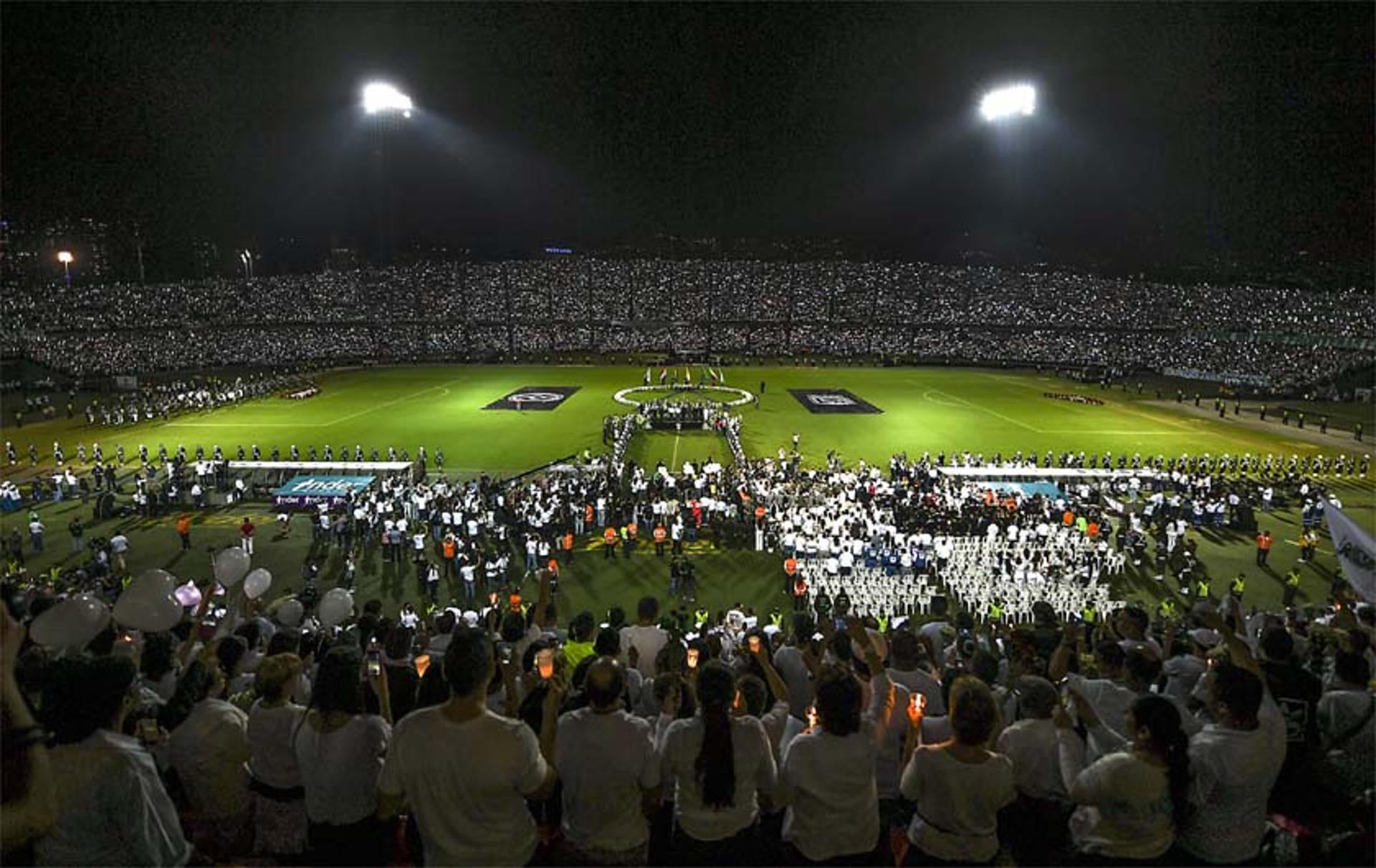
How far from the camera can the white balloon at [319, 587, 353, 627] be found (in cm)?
703

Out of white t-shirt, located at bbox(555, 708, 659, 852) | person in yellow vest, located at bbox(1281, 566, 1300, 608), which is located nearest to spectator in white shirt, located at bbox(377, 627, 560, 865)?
white t-shirt, located at bbox(555, 708, 659, 852)

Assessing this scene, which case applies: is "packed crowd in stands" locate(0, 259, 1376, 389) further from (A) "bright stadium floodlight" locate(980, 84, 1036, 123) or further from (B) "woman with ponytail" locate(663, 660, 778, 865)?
(B) "woman with ponytail" locate(663, 660, 778, 865)

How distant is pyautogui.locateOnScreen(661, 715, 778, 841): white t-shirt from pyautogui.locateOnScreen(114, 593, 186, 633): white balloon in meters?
4.46

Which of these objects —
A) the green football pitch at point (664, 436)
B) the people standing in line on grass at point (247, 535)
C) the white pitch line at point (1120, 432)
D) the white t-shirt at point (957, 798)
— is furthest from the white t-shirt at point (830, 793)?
the white pitch line at point (1120, 432)

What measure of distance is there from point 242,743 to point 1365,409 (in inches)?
2478

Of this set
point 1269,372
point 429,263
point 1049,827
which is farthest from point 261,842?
point 429,263

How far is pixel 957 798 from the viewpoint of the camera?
158 inches

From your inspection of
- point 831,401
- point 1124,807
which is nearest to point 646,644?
point 1124,807

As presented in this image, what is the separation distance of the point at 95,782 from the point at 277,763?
1.19 meters

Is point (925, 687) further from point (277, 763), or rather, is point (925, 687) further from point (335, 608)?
point (335, 608)

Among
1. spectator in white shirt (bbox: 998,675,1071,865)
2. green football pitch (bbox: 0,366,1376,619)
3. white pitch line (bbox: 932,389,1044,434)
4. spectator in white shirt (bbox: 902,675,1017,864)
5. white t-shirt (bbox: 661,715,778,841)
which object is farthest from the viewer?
white pitch line (bbox: 932,389,1044,434)

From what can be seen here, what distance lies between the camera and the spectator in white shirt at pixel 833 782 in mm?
4066

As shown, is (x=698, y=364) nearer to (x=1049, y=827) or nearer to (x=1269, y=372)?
(x=1269, y=372)

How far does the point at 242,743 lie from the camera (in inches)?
179
